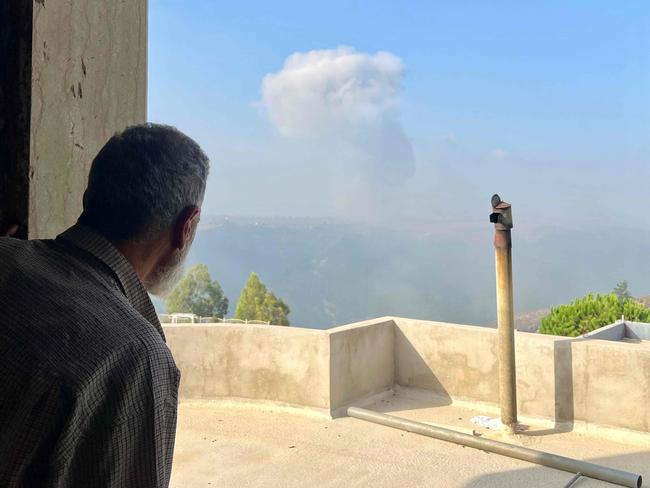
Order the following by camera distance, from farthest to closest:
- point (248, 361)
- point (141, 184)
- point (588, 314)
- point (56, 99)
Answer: point (588, 314) → point (248, 361) → point (56, 99) → point (141, 184)

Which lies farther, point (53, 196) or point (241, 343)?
point (241, 343)

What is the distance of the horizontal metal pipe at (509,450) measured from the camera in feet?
10.6

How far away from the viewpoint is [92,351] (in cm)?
61

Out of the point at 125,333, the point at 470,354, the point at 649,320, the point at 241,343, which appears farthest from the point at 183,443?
the point at 649,320

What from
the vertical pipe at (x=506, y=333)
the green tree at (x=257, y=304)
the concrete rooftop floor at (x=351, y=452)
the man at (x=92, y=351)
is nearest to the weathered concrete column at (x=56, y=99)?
the man at (x=92, y=351)

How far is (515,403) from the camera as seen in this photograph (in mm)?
4098

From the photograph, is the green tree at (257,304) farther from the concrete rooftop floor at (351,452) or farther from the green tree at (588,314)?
the concrete rooftop floor at (351,452)

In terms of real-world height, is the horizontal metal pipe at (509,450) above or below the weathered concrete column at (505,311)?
below

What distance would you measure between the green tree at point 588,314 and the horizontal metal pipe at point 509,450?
14.5 feet

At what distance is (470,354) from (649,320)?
4.75m

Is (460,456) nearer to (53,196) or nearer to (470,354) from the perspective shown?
(470,354)

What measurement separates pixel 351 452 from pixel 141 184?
3263mm

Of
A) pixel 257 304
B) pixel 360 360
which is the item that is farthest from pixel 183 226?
pixel 257 304

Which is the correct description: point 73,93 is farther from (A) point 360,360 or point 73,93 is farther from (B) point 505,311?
A: (A) point 360,360
